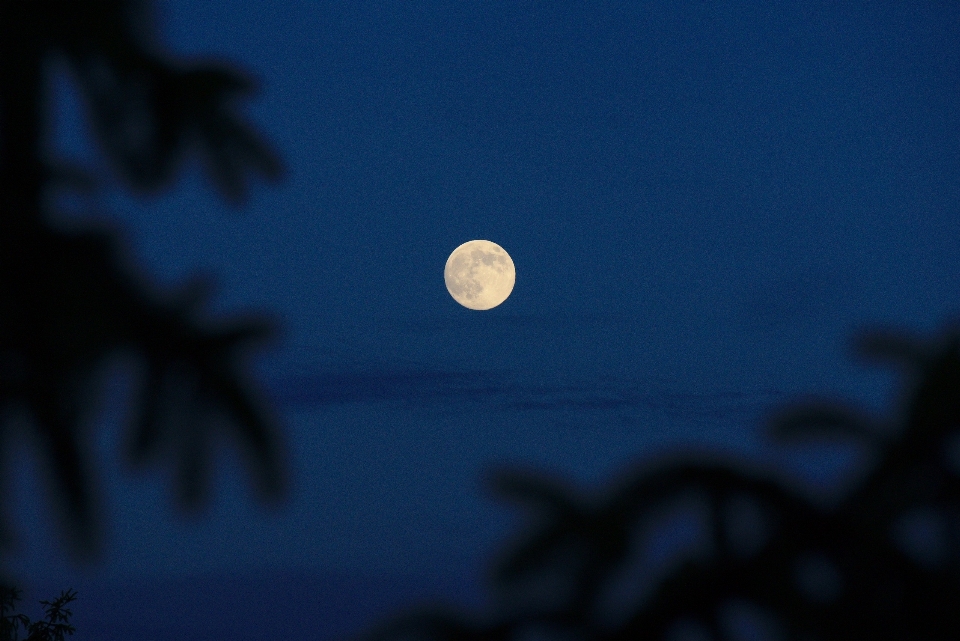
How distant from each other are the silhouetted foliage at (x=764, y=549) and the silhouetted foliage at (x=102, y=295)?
2.71ft

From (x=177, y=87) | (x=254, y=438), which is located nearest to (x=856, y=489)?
(x=254, y=438)

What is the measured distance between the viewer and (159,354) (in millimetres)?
2471

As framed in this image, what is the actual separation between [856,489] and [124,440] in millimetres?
2401

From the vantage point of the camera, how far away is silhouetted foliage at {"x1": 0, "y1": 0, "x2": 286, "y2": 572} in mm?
2379

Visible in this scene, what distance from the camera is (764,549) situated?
2.92 meters

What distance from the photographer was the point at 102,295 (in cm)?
238

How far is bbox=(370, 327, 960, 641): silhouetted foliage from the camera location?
2.76 metres

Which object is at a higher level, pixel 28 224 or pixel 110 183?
pixel 110 183

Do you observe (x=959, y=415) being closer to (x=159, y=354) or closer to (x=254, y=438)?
(x=254, y=438)

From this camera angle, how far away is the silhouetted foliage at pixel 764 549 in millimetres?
2764

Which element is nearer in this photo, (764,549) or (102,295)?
(102,295)

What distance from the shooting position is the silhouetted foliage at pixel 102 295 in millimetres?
2379

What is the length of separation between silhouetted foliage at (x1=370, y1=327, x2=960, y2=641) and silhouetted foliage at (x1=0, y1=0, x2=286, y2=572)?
827 mm

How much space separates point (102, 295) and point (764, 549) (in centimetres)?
214
